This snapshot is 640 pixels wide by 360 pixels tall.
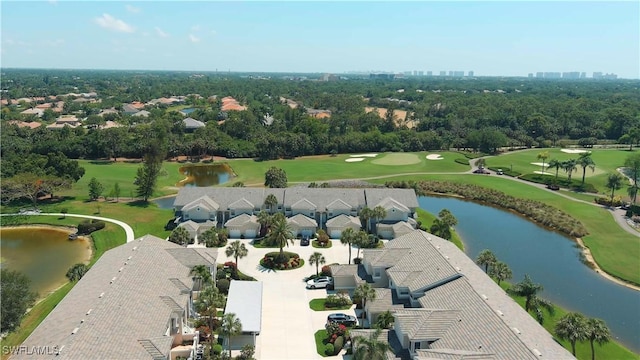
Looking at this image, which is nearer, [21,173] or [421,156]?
[21,173]

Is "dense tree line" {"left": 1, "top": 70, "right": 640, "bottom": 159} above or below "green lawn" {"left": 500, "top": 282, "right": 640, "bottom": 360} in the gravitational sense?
above

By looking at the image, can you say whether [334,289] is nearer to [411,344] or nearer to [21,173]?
[411,344]

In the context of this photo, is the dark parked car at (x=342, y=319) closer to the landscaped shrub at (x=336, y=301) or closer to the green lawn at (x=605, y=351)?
the landscaped shrub at (x=336, y=301)

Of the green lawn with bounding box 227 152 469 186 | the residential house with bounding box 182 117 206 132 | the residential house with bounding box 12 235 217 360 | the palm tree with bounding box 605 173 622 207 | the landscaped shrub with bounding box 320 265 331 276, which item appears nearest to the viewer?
the residential house with bounding box 12 235 217 360

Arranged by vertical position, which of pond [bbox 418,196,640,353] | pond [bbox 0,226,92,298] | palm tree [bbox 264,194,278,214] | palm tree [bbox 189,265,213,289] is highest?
palm tree [bbox 264,194,278,214]

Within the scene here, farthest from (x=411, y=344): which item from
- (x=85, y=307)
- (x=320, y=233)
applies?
(x=320, y=233)

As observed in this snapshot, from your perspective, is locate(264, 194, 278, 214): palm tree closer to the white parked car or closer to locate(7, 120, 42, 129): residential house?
the white parked car

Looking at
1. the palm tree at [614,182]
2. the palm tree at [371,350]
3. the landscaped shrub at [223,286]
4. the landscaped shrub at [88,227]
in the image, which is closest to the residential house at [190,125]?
the landscaped shrub at [88,227]

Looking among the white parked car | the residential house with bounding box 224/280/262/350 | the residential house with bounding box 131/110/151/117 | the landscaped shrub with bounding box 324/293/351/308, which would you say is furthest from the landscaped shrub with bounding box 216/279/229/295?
the residential house with bounding box 131/110/151/117
